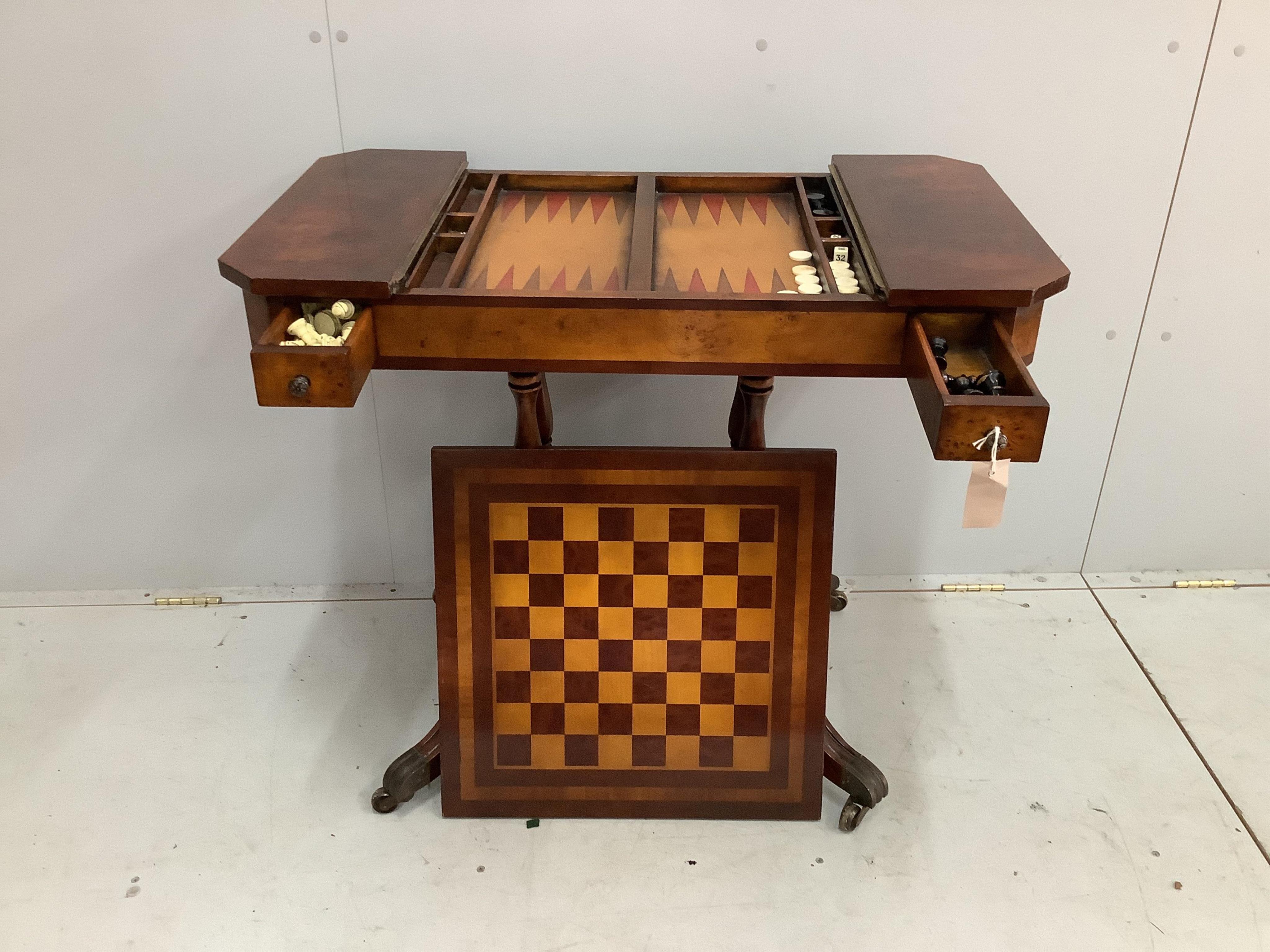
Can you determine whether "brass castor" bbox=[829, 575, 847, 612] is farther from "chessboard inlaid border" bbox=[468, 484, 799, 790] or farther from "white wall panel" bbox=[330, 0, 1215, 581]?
"white wall panel" bbox=[330, 0, 1215, 581]

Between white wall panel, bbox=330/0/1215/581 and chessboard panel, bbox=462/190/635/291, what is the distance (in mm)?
206

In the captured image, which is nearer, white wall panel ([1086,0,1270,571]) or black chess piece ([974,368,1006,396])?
black chess piece ([974,368,1006,396])

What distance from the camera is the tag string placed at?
4.25ft

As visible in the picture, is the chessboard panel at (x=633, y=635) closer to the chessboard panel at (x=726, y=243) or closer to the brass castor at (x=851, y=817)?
the brass castor at (x=851, y=817)

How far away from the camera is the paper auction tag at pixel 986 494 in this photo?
1340 mm

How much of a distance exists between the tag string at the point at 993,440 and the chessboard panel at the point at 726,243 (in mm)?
367

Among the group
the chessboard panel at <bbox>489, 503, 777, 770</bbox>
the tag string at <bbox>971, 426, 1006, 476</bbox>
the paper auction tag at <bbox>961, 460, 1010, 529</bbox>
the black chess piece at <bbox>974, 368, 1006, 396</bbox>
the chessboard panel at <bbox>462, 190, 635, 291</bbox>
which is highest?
the chessboard panel at <bbox>462, 190, 635, 291</bbox>

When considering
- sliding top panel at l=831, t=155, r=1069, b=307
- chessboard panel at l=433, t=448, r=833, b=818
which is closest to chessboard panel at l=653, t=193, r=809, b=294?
sliding top panel at l=831, t=155, r=1069, b=307

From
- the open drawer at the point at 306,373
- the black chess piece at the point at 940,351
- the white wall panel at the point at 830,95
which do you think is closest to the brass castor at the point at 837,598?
the white wall panel at the point at 830,95

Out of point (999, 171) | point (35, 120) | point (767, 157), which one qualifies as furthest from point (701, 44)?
point (35, 120)

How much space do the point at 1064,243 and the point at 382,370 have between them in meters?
1.45

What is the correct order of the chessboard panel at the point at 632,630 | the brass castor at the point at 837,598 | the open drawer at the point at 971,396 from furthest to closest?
the brass castor at the point at 837,598 < the chessboard panel at the point at 632,630 < the open drawer at the point at 971,396

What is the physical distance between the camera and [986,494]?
4.52 ft

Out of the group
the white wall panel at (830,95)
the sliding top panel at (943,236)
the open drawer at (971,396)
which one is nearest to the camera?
the open drawer at (971,396)
